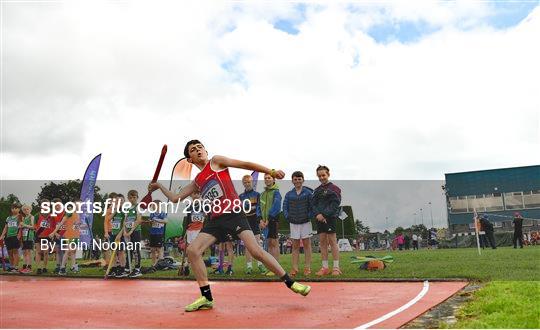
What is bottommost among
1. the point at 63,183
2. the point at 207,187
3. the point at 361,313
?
the point at 361,313

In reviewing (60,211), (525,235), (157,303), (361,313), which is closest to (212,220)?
(157,303)

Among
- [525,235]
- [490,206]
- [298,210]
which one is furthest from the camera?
[490,206]

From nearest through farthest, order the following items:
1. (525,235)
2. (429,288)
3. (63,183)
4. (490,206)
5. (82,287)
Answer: (429,288)
(82,287)
(525,235)
(490,206)
(63,183)

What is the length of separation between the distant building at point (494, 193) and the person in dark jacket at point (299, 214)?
55.9 m

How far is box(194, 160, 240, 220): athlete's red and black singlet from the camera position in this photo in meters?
6.15

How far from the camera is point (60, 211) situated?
14.8m

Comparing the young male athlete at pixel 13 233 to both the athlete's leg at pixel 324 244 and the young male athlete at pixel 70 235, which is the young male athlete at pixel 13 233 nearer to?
the young male athlete at pixel 70 235

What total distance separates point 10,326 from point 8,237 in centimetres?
1150

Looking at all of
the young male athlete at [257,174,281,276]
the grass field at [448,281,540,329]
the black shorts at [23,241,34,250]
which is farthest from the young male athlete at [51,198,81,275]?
the grass field at [448,281,540,329]

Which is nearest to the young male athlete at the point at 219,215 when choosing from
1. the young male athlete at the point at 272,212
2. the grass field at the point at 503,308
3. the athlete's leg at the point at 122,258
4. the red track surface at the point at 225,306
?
the red track surface at the point at 225,306

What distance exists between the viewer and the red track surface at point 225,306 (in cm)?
498

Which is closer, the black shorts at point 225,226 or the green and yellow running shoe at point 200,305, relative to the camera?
the green and yellow running shoe at point 200,305

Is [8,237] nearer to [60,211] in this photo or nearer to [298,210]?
[60,211]

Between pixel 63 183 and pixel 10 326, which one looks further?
pixel 63 183
